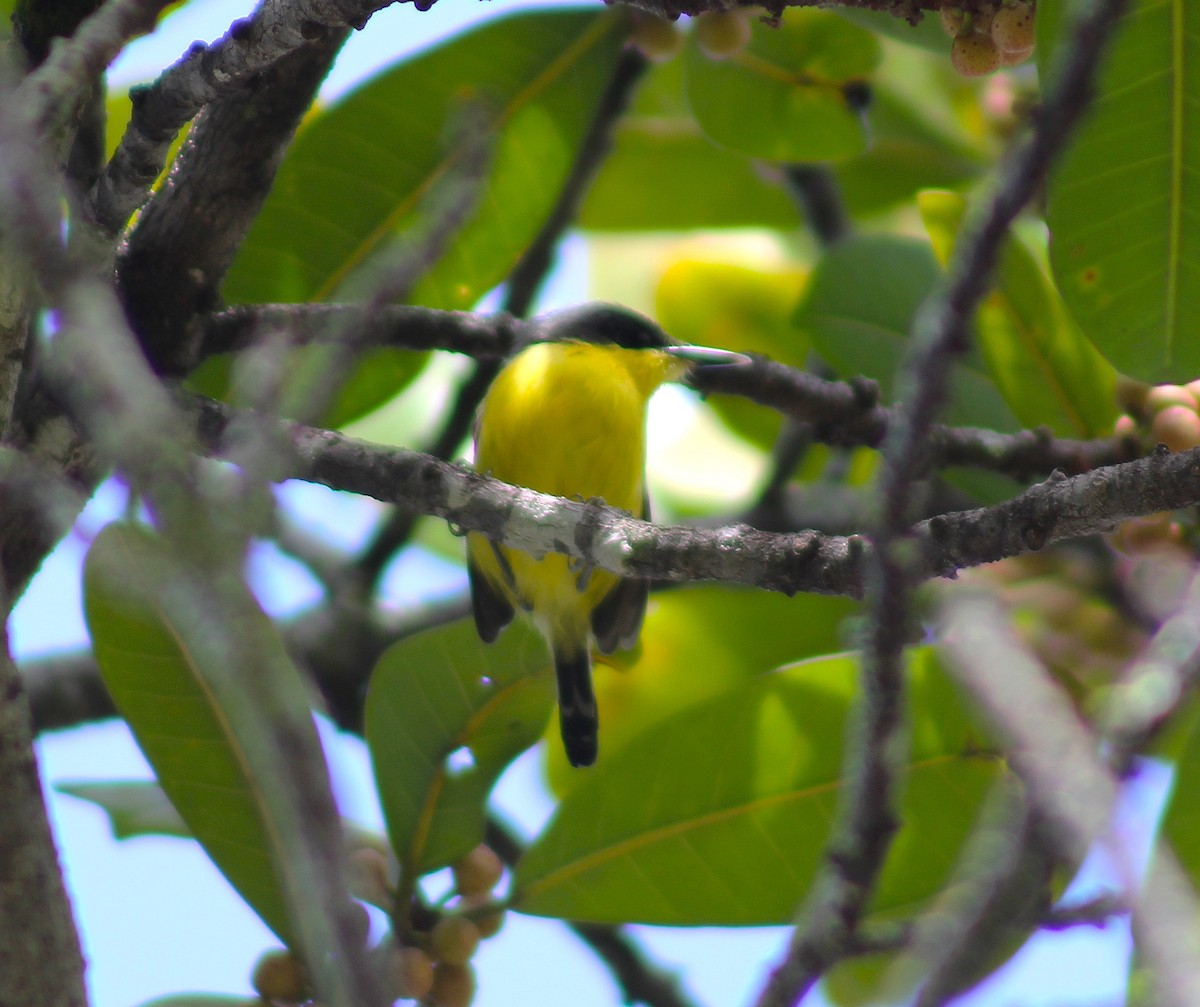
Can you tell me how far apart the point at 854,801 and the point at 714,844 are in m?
1.59

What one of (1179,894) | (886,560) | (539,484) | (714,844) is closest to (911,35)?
(539,484)

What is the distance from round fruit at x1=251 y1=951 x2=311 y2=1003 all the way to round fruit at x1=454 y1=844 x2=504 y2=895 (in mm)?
373

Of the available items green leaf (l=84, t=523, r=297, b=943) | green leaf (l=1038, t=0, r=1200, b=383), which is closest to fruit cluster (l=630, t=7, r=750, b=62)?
green leaf (l=1038, t=0, r=1200, b=383)

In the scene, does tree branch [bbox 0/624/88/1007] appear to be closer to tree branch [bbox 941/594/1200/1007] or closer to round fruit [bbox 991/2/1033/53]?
tree branch [bbox 941/594/1200/1007]

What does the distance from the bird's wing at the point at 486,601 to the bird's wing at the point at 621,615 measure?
280 mm

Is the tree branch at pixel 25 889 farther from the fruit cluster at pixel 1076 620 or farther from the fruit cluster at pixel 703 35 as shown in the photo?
the fruit cluster at pixel 1076 620

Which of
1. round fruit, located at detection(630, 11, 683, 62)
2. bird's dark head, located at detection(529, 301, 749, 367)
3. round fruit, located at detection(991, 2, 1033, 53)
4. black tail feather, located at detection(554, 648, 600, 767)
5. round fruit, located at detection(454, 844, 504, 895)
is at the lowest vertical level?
round fruit, located at detection(454, 844, 504, 895)

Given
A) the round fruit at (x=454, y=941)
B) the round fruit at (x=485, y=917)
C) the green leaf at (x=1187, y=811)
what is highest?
the round fruit at (x=485, y=917)

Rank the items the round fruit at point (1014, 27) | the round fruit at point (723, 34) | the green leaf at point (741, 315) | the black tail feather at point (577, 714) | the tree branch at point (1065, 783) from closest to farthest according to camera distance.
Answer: the tree branch at point (1065, 783) → the round fruit at point (1014, 27) → the round fruit at point (723, 34) → the black tail feather at point (577, 714) → the green leaf at point (741, 315)

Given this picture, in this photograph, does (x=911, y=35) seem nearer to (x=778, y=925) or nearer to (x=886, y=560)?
(x=778, y=925)

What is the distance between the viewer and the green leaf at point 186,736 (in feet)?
7.80

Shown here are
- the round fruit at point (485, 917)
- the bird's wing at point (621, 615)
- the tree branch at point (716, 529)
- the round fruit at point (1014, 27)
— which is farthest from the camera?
the bird's wing at point (621, 615)

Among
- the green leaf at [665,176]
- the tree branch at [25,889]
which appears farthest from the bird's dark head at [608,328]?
the tree branch at [25,889]

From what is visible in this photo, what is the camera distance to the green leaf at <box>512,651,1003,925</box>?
255 cm
